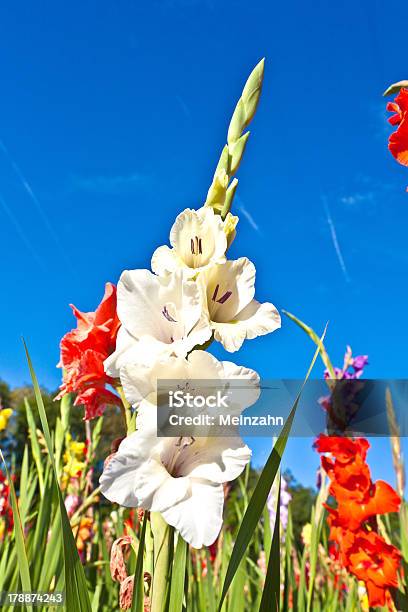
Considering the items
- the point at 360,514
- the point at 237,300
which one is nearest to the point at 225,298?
the point at 237,300

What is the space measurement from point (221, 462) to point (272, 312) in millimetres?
284

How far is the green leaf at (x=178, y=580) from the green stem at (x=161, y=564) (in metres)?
0.02

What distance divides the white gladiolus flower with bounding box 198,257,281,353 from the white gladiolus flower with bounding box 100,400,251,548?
0.71 feet

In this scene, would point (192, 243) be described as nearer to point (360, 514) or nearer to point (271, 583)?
point (271, 583)

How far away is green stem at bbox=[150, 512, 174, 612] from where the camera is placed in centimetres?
80

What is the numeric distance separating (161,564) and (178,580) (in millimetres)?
63

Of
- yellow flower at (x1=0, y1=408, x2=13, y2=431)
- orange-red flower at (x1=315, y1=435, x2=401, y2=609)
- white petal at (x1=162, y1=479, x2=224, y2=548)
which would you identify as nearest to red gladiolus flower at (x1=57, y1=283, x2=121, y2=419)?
white petal at (x1=162, y1=479, x2=224, y2=548)

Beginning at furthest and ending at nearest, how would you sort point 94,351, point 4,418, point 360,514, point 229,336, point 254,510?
point 4,418 < point 360,514 < point 94,351 < point 229,336 < point 254,510

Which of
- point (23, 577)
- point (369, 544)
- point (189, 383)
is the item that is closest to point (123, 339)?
point (189, 383)

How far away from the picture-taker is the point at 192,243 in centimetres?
98

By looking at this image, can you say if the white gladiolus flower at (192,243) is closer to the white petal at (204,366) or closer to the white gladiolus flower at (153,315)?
the white gladiolus flower at (153,315)

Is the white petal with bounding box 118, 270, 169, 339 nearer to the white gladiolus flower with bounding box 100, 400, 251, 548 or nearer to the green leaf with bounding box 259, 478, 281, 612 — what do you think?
the white gladiolus flower with bounding box 100, 400, 251, 548

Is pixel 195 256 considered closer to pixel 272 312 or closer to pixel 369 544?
pixel 272 312

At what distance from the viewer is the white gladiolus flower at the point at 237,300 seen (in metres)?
0.96
